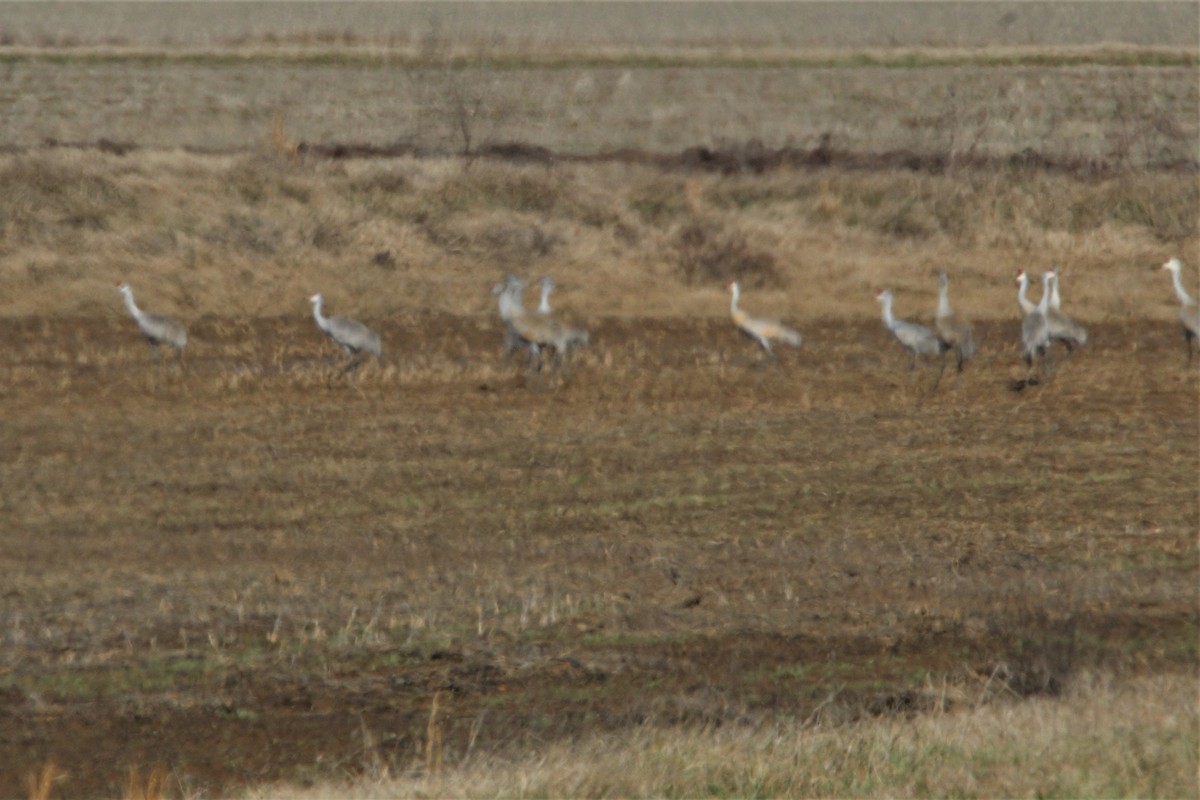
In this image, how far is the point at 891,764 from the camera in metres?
6.41

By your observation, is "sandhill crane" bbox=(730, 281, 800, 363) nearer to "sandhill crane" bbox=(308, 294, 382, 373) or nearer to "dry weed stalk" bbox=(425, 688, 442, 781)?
"sandhill crane" bbox=(308, 294, 382, 373)

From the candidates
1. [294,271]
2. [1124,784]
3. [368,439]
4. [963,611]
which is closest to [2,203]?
[294,271]

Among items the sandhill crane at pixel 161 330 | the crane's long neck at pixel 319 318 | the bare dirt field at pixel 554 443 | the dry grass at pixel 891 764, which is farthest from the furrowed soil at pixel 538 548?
the dry grass at pixel 891 764

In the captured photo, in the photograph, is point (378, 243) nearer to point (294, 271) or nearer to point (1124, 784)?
point (294, 271)

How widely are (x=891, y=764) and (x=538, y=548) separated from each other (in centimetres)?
523

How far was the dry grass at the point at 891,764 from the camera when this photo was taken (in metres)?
6.09

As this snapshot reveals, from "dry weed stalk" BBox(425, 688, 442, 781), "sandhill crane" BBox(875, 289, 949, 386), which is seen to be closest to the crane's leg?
"sandhill crane" BBox(875, 289, 949, 386)

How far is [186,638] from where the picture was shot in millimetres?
9445

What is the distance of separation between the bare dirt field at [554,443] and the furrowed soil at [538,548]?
0.04 metres

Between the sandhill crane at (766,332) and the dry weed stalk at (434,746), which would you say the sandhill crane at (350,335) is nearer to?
the sandhill crane at (766,332)

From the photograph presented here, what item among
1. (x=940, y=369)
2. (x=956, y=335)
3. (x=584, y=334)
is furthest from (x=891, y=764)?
(x=940, y=369)

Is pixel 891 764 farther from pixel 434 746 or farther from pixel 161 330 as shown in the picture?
pixel 161 330

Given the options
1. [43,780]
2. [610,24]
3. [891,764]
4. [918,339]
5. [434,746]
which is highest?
[610,24]

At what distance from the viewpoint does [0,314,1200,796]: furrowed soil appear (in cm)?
862
